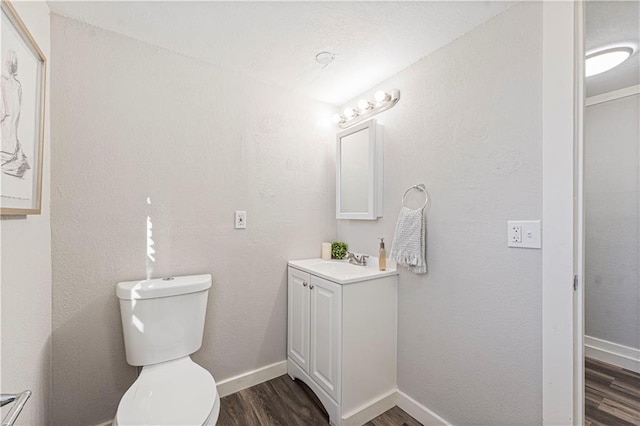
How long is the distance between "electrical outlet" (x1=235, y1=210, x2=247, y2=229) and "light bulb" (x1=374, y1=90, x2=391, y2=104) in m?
1.20

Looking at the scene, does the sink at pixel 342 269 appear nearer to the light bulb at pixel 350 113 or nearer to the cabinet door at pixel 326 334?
the cabinet door at pixel 326 334

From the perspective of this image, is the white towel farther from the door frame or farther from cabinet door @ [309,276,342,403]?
the door frame

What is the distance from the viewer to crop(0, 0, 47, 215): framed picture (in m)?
0.85

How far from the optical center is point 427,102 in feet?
5.34

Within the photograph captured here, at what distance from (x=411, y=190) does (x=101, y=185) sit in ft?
5.77

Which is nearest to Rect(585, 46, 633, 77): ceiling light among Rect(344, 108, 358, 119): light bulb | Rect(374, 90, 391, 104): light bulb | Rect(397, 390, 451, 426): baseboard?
Rect(374, 90, 391, 104): light bulb

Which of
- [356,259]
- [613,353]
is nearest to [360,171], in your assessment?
[356,259]

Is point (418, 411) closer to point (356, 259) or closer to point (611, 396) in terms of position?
point (356, 259)

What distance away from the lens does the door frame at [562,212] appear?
41.8 inches

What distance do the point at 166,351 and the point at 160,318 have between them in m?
0.17

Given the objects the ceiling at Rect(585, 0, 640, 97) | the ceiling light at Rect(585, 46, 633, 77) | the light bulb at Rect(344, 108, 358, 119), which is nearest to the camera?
the ceiling at Rect(585, 0, 640, 97)

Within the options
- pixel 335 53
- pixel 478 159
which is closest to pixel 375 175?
pixel 478 159

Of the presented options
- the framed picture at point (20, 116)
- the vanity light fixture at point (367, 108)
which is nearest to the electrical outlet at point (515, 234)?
the vanity light fixture at point (367, 108)

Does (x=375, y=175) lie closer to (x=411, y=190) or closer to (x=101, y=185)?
(x=411, y=190)
